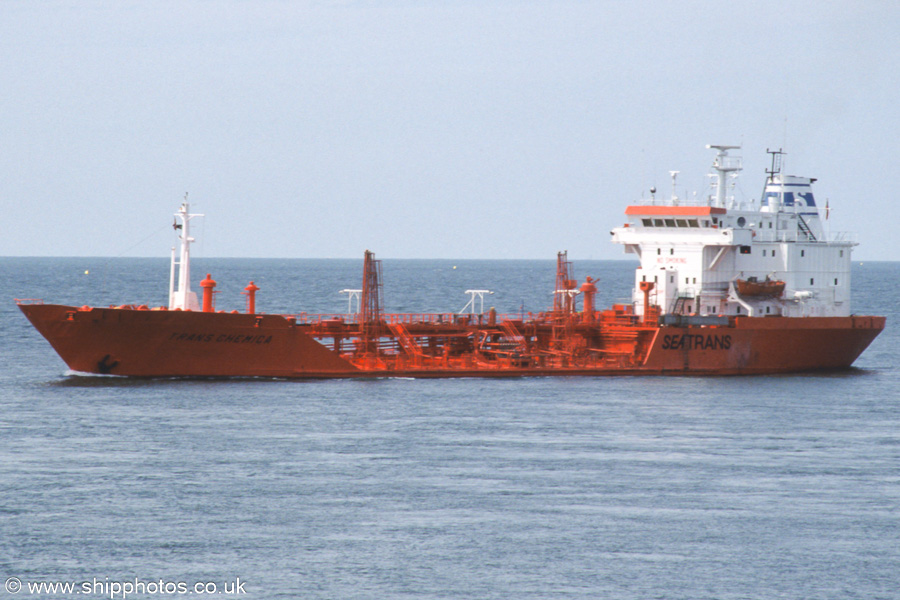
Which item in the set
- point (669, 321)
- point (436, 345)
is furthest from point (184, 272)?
point (669, 321)

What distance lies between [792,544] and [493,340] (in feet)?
80.7

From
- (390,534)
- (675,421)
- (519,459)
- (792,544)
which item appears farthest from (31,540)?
(675,421)

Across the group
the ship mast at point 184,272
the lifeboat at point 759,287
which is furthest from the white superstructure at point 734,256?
the ship mast at point 184,272

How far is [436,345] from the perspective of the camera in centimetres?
4691

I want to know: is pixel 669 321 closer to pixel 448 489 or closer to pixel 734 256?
pixel 734 256

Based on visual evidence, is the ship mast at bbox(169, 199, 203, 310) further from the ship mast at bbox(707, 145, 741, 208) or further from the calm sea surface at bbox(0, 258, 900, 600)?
the ship mast at bbox(707, 145, 741, 208)

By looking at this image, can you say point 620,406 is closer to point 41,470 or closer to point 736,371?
point 736,371

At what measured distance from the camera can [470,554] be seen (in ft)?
74.8

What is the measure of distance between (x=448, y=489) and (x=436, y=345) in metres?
19.9

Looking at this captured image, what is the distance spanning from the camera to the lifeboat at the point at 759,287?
1768 inches

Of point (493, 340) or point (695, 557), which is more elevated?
point (493, 340)

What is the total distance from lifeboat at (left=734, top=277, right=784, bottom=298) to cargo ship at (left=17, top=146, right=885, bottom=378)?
5 centimetres

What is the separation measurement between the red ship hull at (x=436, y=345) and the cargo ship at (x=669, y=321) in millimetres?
58

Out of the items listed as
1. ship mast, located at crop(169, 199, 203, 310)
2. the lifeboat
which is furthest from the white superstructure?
ship mast, located at crop(169, 199, 203, 310)
